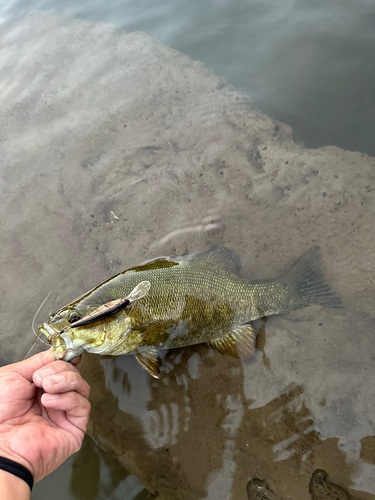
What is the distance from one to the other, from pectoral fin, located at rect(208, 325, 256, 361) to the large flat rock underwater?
13cm

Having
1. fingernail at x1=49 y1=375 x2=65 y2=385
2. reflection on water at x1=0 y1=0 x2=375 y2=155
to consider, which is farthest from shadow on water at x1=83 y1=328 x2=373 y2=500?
reflection on water at x1=0 y1=0 x2=375 y2=155

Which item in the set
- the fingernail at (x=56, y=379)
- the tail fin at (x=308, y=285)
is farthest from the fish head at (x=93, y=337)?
the tail fin at (x=308, y=285)

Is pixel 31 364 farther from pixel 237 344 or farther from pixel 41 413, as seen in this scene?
pixel 237 344

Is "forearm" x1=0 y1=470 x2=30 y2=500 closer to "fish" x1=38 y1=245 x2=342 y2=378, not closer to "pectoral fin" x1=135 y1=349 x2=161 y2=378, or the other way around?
"fish" x1=38 y1=245 x2=342 y2=378

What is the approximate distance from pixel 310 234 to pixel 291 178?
855 millimetres

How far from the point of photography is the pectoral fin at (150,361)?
3.20 m

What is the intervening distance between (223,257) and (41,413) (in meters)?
2.48

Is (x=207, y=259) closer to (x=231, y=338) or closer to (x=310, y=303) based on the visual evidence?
(x=231, y=338)

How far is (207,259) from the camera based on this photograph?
3.64 metres

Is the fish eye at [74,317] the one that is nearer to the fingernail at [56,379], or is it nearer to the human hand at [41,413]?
the human hand at [41,413]

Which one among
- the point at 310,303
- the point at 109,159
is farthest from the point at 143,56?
the point at 310,303

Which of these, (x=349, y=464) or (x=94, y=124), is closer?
(x=349, y=464)

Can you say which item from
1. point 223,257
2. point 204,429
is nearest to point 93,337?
point 204,429

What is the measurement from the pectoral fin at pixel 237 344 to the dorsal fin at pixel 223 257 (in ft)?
2.41
